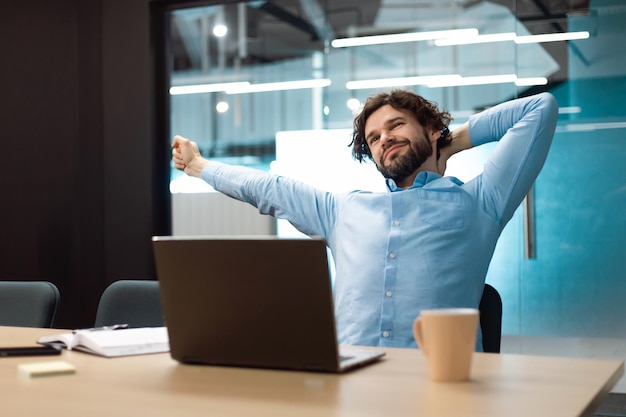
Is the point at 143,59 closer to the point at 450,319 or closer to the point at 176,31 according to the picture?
the point at 176,31

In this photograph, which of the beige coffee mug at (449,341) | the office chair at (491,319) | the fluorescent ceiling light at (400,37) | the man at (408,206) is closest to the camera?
the beige coffee mug at (449,341)

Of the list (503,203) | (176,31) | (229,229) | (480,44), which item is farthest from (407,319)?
(176,31)

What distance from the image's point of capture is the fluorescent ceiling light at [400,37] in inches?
170

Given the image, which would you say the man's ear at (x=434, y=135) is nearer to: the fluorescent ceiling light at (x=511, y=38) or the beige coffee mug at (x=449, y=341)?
the beige coffee mug at (x=449, y=341)

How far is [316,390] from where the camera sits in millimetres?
1258

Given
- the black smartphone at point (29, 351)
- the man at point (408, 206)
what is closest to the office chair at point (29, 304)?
the man at point (408, 206)

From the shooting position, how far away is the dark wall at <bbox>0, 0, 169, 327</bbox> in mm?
4613

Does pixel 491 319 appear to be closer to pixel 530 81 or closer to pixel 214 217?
pixel 530 81

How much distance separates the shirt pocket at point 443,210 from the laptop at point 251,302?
969mm

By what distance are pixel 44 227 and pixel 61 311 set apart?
47 cm

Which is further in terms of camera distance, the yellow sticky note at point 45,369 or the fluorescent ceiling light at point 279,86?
the fluorescent ceiling light at point 279,86

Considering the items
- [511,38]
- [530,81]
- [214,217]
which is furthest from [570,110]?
[214,217]

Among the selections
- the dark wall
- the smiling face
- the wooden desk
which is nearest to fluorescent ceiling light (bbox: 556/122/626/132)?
the smiling face

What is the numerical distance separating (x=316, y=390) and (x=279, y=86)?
3.91 metres
